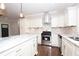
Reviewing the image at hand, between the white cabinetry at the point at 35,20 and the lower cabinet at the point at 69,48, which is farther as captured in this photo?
the white cabinetry at the point at 35,20

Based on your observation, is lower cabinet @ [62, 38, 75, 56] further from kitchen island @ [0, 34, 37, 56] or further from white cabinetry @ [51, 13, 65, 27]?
white cabinetry @ [51, 13, 65, 27]

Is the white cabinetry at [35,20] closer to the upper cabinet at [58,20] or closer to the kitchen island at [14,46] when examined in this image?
the upper cabinet at [58,20]

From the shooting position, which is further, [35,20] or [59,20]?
[59,20]

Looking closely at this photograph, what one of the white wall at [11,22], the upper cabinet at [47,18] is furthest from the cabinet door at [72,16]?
the white wall at [11,22]

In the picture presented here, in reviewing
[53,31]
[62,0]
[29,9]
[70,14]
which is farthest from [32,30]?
[62,0]

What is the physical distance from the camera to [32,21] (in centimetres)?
498

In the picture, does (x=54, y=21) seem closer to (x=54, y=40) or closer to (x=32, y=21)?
(x=54, y=40)

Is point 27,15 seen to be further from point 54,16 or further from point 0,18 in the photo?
point 54,16

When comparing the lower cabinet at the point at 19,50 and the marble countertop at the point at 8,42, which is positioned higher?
the marble countertop at the point at 8,42

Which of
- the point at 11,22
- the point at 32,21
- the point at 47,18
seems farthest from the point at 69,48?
the point at 47,18

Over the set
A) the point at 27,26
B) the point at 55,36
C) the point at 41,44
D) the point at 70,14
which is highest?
the point at 70,14

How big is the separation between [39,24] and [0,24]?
1.58m

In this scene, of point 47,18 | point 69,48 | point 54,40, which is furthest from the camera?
point 47,18

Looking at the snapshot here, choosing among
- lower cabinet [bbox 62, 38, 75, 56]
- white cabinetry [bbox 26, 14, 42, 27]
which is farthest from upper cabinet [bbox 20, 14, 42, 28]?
lower cabinet [bbox 62, 38, 75, 56]
